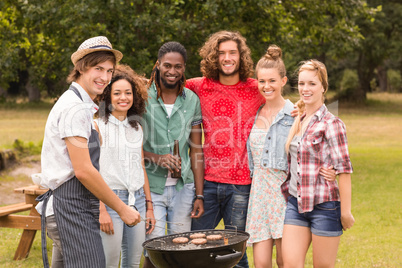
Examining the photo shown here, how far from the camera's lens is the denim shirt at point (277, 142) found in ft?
13.2

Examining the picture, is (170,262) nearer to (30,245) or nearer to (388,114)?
(30,245)

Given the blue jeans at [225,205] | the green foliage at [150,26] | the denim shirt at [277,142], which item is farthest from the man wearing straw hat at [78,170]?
the green foliage at [150,26]

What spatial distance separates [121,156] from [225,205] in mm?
1022

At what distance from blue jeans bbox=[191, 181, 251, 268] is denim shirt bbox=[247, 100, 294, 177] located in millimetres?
348

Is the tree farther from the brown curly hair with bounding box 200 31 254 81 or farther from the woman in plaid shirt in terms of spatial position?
the woman in plaid shirt

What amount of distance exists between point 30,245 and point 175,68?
3331 millimetres

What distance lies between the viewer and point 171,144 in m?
4.20

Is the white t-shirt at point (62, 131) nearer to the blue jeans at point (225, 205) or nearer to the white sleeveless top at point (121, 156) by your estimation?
the white sleeveless top at point (121, 156)

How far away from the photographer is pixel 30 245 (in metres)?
6.19

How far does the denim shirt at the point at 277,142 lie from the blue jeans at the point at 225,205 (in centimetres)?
35

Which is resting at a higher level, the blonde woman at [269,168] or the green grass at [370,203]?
the blonde woman at [269,168]

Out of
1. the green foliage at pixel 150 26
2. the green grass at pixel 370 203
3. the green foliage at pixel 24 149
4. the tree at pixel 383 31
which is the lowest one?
the green grass at pixel 370 203

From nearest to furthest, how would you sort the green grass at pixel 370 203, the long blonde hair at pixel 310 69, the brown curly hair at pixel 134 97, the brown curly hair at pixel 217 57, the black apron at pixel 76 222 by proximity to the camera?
the black apron at pixel 76 222 → the long blonde hair at pixel 310 69 → the brown curly hair at pixel 134 97 → the brown curly hair at pixel 217 57 → the green grass at pixel 370 203

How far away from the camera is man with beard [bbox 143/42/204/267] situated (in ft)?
13.6
